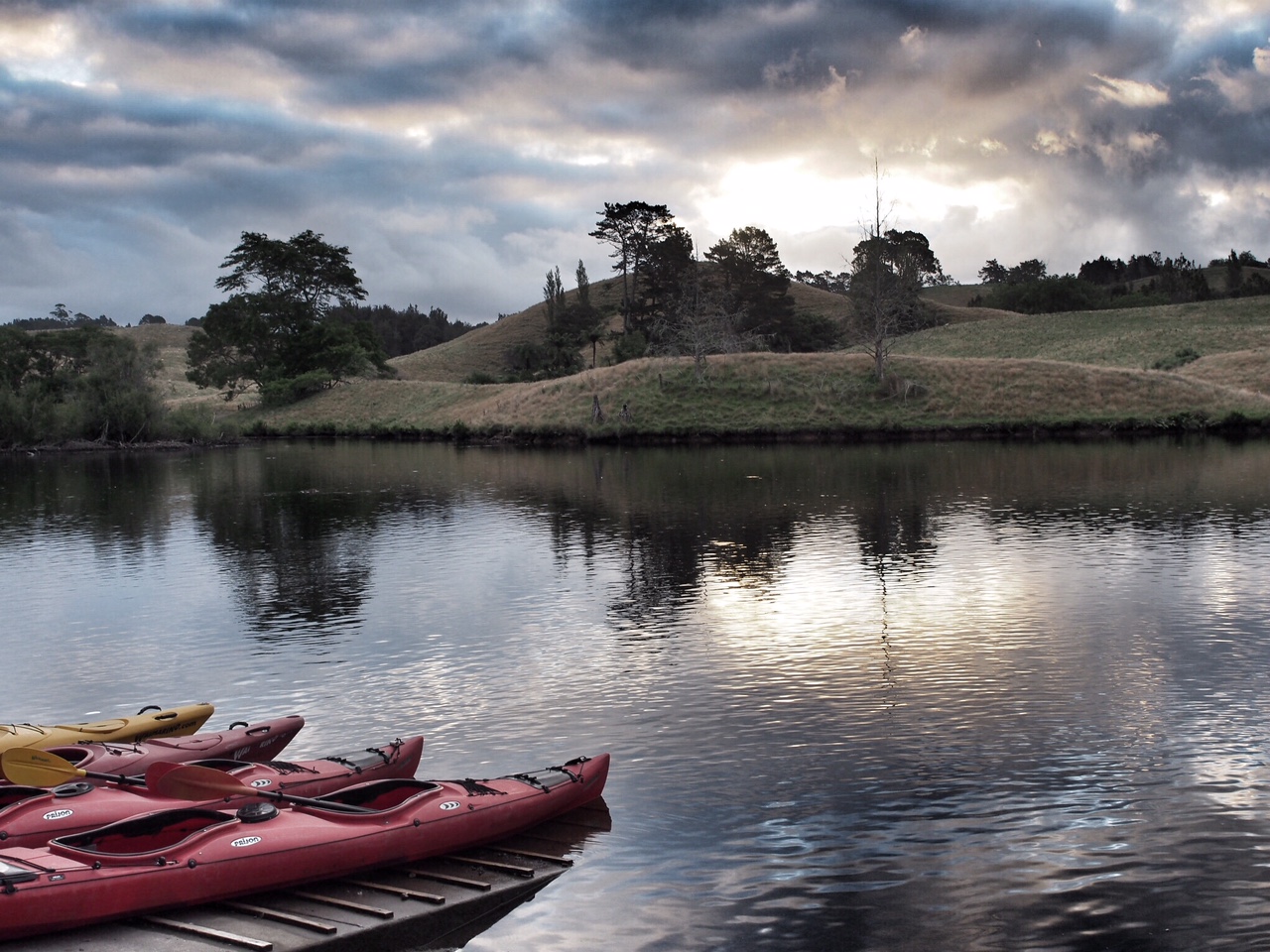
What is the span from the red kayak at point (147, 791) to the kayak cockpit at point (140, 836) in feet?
0.59

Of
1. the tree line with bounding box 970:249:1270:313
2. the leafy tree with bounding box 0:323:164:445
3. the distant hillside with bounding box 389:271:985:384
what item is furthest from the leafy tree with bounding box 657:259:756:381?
the tree line with bounding box 970:249:1270:313

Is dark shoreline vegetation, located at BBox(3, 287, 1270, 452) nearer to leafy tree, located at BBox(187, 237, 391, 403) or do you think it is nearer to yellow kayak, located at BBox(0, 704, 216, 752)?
leafy tree, located at BBox(187, 237, 391, 403)

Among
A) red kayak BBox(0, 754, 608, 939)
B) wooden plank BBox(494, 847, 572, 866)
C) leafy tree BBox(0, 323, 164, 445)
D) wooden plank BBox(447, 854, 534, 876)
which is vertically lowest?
wooden plank BBox(494, 847, 572, 866)

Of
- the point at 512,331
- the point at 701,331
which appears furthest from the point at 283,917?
the point at 512,331

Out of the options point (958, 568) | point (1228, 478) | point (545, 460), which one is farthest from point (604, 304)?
point (958, 568)

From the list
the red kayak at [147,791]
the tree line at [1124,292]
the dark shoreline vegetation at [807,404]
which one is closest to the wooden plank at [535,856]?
the red kayak at [147,791]

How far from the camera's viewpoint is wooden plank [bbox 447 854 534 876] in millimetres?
11961

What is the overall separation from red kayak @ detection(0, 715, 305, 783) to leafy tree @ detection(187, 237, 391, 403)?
105535 mm

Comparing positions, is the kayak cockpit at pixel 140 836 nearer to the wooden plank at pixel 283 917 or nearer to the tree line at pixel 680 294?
the wooden plank at pixel 283 917

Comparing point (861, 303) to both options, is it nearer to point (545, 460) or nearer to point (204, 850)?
point (545, 460)

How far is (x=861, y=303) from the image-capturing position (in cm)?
11450

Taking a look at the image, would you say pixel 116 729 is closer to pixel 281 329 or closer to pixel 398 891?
pixel 398 891

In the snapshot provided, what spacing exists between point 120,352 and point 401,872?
296 ft

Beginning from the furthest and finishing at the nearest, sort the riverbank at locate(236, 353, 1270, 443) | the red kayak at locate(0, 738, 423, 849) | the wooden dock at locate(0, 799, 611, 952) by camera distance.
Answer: the riverbank at locate(236, 353, 1270, 443)
the red kayak at locate(0, 738, 423, 849)
the wooden dock at locate(0, 799, 611, 952)
